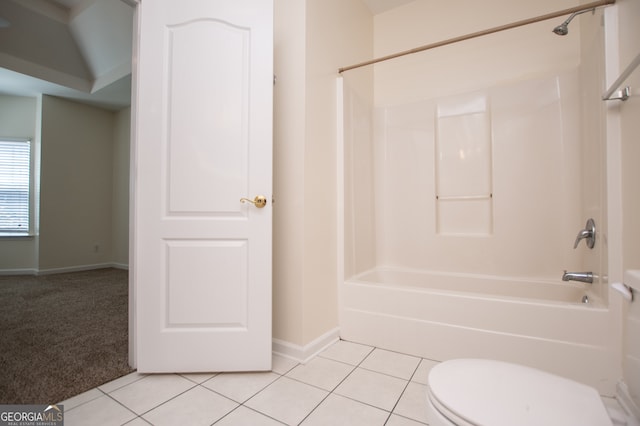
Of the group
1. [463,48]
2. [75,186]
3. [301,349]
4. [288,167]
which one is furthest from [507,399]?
[75,186]

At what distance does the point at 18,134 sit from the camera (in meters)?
4.23

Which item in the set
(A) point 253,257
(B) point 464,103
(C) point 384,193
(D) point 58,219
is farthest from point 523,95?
(D) point 58,219

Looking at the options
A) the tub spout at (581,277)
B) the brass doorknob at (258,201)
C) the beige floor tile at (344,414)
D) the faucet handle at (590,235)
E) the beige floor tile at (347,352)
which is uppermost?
the brass doorknob at (258,201)

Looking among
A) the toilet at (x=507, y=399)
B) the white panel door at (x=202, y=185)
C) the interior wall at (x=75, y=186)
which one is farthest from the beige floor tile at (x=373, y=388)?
the interior wall at (x=75, y=186)

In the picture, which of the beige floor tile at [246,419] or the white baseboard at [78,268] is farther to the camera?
the white baseboard at [78,268]

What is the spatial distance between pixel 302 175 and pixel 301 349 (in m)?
1.00

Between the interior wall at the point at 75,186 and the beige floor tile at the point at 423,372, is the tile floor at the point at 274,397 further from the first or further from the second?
the interior wall at the point at 75,186

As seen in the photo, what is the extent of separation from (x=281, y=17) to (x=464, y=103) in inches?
58.6

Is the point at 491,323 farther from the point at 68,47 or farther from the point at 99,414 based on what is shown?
the point at 68,47

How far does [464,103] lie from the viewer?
227 centimetres

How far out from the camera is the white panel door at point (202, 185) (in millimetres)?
1497

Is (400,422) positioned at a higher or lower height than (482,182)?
lower

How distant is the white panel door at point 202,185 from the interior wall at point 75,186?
13.0 ft

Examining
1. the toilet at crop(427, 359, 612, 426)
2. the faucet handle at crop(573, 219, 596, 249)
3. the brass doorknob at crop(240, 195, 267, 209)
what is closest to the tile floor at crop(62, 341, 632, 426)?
the toilet at crop(427, 359, 612, 426)
